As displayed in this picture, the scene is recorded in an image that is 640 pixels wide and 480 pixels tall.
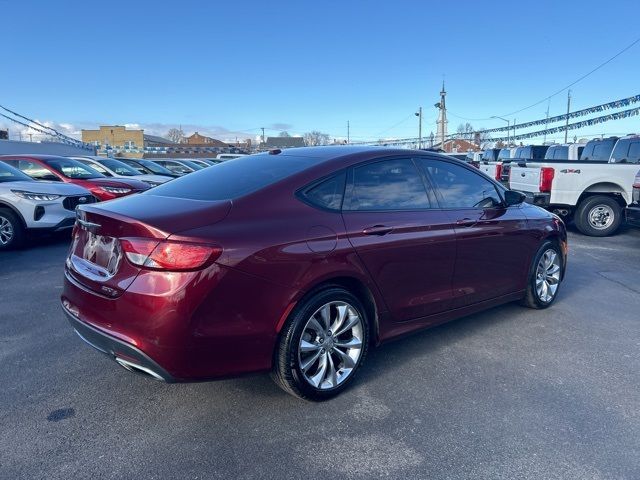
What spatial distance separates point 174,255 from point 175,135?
105778 mm

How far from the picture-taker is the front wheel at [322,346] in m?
2.94

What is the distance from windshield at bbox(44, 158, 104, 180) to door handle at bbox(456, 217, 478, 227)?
8487 mm

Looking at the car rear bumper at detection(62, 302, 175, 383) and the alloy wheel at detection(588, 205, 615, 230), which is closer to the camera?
→ the car rear bumper at detection(62, 302, 175, 383)

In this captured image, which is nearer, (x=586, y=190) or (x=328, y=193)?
(x=328, y=193)

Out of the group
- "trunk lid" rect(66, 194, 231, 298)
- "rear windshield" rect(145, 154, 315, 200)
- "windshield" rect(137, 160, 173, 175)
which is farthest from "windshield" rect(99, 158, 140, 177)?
"trunk lid" rect(66, 194, 231, 298)

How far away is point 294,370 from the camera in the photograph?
116 inches

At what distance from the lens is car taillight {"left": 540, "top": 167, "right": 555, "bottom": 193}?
9.64m

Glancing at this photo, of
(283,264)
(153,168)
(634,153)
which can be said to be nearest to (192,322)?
(283,264)

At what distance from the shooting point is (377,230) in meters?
3.33

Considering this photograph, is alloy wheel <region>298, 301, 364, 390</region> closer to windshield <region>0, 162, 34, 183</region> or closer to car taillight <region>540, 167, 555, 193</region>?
windshield <region>0, 162, 34, 183</region>

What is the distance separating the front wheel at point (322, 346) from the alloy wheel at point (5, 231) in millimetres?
6719

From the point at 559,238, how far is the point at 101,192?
26.5ft

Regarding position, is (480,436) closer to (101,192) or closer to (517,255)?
(517,255)

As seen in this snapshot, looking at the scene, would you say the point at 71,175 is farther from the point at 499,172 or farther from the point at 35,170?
the point at 499,172
